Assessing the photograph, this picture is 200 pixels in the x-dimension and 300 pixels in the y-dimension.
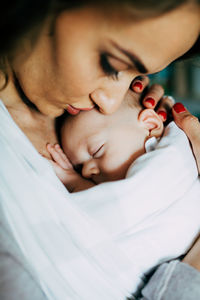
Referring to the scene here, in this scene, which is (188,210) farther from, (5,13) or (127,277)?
(5,13)

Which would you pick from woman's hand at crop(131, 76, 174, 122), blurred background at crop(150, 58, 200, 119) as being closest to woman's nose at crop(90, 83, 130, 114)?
woman's hand at crop(131, 76, 174, 122)

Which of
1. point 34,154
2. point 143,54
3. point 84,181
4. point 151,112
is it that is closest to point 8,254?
point 34,154

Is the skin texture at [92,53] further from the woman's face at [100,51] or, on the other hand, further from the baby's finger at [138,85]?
the baby's finger at [138,85]

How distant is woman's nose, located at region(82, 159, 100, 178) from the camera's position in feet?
2.94

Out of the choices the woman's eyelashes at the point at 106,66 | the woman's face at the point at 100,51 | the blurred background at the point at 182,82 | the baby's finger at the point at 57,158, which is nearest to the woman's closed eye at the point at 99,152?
the baby's finger at the point at 57,158

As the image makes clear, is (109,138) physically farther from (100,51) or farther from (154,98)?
(100,51)

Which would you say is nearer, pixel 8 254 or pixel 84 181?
pixel 8 254

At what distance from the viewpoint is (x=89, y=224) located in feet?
2.04

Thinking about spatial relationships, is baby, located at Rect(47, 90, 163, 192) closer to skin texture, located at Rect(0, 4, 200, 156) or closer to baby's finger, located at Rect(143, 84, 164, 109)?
baby's finger, located at Rect(143, 84, 164, 109)

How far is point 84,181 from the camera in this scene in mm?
909

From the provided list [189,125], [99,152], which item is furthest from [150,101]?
[99,152]

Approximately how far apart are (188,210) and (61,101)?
455mm

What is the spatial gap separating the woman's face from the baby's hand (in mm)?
264

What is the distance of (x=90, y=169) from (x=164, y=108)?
378 millimetres
